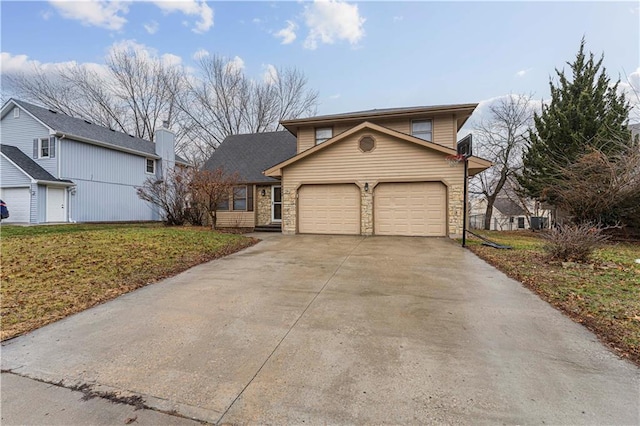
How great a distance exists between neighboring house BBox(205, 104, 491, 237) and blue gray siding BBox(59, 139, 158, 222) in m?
12.5

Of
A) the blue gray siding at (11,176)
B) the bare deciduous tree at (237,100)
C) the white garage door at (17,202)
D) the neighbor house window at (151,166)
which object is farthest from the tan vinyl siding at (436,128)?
the white garage door at (17,202)

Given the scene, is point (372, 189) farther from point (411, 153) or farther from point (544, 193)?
point (544, 193)

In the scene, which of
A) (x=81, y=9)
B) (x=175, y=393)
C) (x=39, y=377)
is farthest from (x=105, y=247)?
(x=81, y=9)

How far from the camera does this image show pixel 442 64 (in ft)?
45.9

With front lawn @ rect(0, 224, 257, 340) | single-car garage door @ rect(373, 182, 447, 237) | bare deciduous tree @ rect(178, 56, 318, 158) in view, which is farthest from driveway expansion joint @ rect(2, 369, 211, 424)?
bare deciduous tree @ rect(178, 56, 318, 158)

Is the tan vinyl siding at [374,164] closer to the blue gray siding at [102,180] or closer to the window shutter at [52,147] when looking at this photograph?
the blue gray siding at [102,180]

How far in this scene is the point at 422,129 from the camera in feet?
43.7

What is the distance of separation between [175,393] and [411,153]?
11332 millimetres

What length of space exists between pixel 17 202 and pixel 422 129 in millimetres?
21532

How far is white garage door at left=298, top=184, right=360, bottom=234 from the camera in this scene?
12.5 m

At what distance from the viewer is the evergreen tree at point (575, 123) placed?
13219 mm

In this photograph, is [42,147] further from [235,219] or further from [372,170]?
[372,170]

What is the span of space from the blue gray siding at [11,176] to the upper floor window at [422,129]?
65.1 ft

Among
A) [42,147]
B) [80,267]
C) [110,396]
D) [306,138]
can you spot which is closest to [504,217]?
[306,138]
